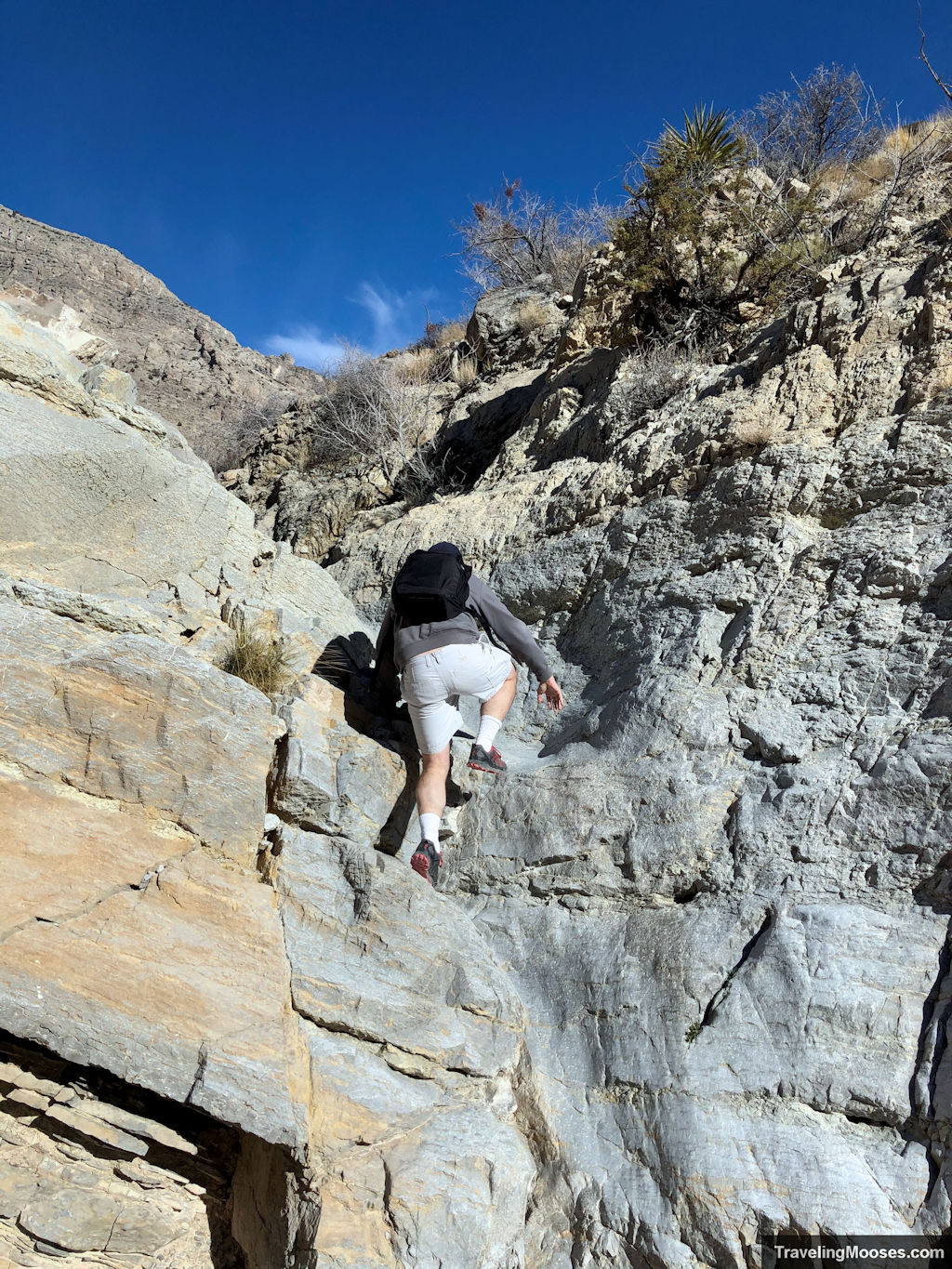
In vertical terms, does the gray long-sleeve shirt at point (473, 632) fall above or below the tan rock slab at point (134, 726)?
above

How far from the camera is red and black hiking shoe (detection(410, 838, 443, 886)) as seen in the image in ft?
12.5

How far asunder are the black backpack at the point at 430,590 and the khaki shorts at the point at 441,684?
0.20 meters

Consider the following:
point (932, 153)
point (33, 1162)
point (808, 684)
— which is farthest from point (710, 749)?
point (932, 153)

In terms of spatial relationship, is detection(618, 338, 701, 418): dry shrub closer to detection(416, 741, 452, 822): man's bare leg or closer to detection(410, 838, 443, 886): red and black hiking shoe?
detection(416, 741, 452, 822): man's bare leg

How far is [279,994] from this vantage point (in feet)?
11.0

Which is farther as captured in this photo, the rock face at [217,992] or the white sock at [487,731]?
the white sock at [487,731]

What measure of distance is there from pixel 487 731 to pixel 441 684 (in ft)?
1.11

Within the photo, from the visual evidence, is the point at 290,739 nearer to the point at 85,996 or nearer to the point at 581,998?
the point at 85,996

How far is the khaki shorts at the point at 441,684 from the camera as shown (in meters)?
4.07

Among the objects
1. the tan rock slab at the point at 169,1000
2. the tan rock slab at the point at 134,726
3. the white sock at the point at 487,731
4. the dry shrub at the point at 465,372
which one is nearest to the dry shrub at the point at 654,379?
the white sock at the point at 487,731

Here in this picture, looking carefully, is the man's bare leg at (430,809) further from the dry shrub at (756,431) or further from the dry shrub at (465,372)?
the dry shrub at (465,372)

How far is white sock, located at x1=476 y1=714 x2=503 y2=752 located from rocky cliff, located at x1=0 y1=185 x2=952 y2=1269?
0.90 ft

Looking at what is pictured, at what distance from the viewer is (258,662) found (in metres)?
4.35

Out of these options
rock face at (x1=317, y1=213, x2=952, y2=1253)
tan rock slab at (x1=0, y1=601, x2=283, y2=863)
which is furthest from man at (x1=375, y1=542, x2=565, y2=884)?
tan rock slab at (x1=0, y1=601, x2=283, y2=863)
